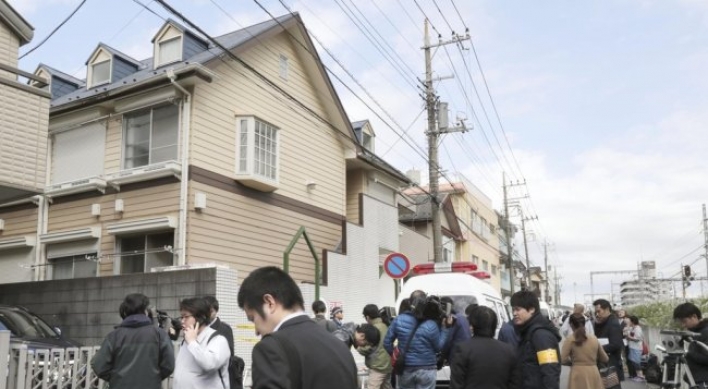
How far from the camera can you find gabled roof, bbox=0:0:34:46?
13.4m

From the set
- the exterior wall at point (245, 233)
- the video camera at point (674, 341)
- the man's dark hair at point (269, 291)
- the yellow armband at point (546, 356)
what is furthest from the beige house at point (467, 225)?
the man's dark hair at point (269, 291)

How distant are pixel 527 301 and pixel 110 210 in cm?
1252

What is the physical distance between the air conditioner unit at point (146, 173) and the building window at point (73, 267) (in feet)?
6.89

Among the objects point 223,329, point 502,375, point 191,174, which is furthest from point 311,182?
point 502,375

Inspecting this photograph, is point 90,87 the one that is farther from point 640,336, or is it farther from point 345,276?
point 640,336

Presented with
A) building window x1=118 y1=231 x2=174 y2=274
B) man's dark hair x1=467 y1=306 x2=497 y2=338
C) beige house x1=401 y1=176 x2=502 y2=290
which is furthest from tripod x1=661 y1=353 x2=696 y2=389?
beige house x1=401 y1=176 x2=502 y2=290

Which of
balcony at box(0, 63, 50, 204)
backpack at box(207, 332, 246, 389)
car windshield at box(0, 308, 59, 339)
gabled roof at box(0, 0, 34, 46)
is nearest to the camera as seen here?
backpack at box(207, 332, 246, 389)

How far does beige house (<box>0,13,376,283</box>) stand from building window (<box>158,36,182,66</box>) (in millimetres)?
35

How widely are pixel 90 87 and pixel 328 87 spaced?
692 centimetres

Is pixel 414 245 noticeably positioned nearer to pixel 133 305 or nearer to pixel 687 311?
pixel 687 311

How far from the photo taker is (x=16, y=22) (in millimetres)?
13500

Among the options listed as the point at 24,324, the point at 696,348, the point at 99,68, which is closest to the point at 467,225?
the point at 99,68

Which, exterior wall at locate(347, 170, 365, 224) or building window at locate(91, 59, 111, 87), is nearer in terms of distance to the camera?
building window at locate(91, 59, 111, 87)

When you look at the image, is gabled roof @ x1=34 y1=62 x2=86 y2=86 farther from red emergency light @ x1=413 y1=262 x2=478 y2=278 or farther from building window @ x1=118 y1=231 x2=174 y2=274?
red emergency light @ x1=413 y1=262 x2=478 y2=278
